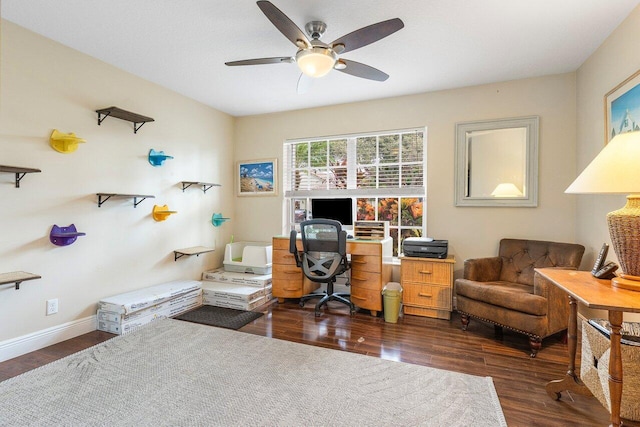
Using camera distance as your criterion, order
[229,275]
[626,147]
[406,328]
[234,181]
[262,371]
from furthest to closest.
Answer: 1. [234,181]
2. [229,275]
3. [406,328]
4. [262,371]
5. [626,147]

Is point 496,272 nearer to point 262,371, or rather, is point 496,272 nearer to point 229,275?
point 262,371

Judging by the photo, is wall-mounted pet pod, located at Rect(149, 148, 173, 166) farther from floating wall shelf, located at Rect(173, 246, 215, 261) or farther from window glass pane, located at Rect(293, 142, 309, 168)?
window glass pane, located at Rect(293, 142, 309, 168)

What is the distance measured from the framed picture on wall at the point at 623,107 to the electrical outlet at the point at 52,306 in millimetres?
4541

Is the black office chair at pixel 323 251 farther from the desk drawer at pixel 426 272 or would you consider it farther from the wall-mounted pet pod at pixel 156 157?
the wall-mounted pet pod at pixel 156 157

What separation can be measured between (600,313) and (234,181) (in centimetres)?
445

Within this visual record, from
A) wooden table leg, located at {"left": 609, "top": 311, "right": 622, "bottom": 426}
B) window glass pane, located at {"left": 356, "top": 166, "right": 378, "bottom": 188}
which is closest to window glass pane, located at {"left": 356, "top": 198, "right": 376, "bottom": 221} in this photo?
window glass pane, located at {"left": 356, "top": 166, "right": 378, "bottom": 188}

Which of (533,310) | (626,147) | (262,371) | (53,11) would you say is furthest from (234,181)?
(626,147)

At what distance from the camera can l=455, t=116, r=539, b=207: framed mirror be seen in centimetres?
325

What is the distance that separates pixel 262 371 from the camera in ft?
7.07

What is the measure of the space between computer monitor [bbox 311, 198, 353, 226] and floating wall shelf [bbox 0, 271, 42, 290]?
2718mm

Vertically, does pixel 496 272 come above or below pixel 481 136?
below

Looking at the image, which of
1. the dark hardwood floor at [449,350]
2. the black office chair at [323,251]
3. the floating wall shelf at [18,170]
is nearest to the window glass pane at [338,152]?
the black office chair at [323,251]

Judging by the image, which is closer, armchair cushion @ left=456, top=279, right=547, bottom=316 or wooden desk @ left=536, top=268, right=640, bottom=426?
wooden desk @ left=536, top=268, right=640, bottom=426

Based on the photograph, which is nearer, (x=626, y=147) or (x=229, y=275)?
(x=626, y=147)
